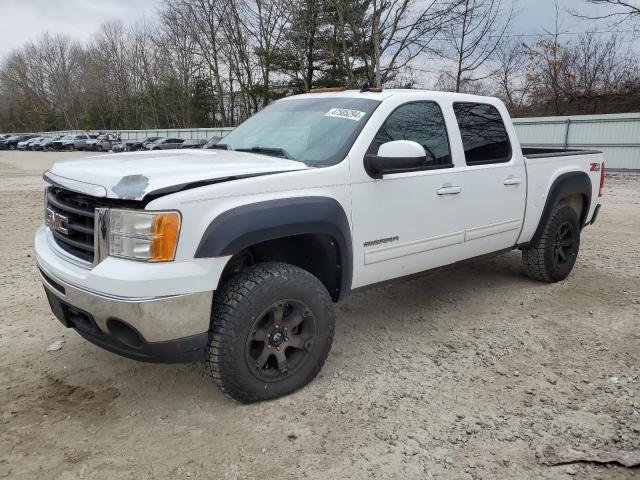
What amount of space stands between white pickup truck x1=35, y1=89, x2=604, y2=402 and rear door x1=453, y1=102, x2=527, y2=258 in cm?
2

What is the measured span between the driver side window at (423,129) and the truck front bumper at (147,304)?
1.67 m

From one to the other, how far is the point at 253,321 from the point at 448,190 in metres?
1.88

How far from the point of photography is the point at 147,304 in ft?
8.26

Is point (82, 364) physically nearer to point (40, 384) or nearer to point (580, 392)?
point (40, 384)

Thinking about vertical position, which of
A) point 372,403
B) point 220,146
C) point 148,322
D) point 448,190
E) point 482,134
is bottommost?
point 372,403

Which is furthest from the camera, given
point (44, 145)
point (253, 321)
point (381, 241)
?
point (44, 145)

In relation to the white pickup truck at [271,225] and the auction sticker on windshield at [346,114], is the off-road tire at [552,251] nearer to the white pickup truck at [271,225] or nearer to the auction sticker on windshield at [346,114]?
the white pickup truck at [271,225]

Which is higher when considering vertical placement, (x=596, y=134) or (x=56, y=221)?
(x=596, y=134)

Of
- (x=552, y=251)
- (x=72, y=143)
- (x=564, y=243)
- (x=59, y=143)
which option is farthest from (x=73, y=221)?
(x=59, y=143)

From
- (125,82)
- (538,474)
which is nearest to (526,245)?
(538,474)

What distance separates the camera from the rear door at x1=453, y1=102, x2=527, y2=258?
416 cm

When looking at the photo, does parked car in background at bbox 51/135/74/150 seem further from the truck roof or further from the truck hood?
the truck hood

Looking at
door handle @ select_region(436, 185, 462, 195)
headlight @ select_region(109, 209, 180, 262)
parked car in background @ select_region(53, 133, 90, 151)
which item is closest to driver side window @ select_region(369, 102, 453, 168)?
door handle @ select_region(436, 185, 462, 195)

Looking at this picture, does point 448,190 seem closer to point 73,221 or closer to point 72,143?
point 73,221
